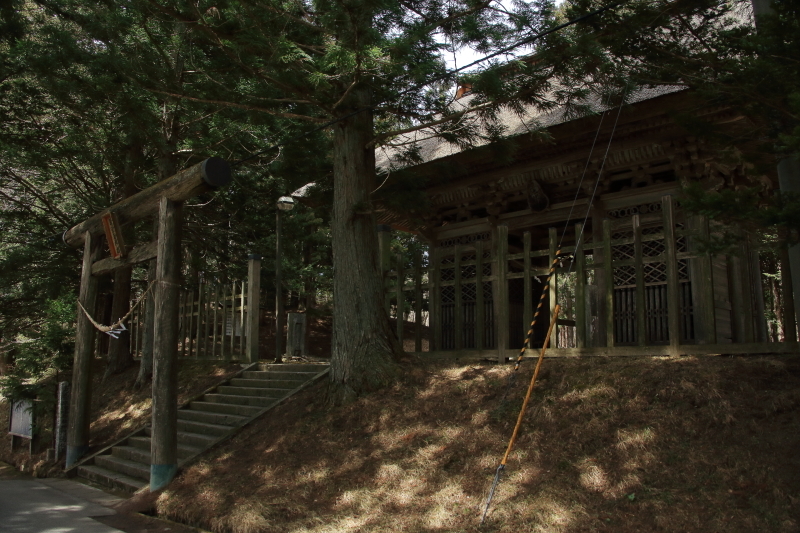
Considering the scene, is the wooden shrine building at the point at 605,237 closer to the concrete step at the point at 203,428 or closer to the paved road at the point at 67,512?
the concrete step at the point at 203,428

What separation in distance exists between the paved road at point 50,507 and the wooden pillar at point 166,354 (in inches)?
30.8

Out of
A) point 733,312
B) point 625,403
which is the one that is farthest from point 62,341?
point 733,312

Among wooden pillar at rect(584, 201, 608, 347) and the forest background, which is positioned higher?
the forest background

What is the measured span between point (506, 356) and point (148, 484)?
495 cm

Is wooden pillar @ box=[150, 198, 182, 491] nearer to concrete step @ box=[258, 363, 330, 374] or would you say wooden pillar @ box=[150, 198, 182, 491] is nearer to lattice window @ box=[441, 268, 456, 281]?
concrete step @ box=[258, 363, 330, 374]

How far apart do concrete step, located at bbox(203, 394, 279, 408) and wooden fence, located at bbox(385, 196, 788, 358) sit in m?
2.34

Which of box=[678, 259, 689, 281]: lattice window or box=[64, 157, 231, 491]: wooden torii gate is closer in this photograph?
box=[64, 157, 231, 491]: wooden torii gate

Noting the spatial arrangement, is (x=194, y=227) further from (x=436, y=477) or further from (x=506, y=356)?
(x=436, y=477)

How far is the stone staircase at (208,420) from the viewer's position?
857 centimetres

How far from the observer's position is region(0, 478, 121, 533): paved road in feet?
Answer: 20.8

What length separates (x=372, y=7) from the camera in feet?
21.4

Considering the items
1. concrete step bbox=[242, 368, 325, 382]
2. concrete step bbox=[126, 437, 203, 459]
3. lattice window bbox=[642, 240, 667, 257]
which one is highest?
lattice window bbox=[642, 240, 667, 257]

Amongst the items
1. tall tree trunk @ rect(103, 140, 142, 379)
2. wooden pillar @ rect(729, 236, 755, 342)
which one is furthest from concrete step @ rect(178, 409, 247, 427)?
wooden pillar @ rect(729, 236, 755, 342)

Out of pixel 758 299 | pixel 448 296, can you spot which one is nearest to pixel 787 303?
pixel 758 299
